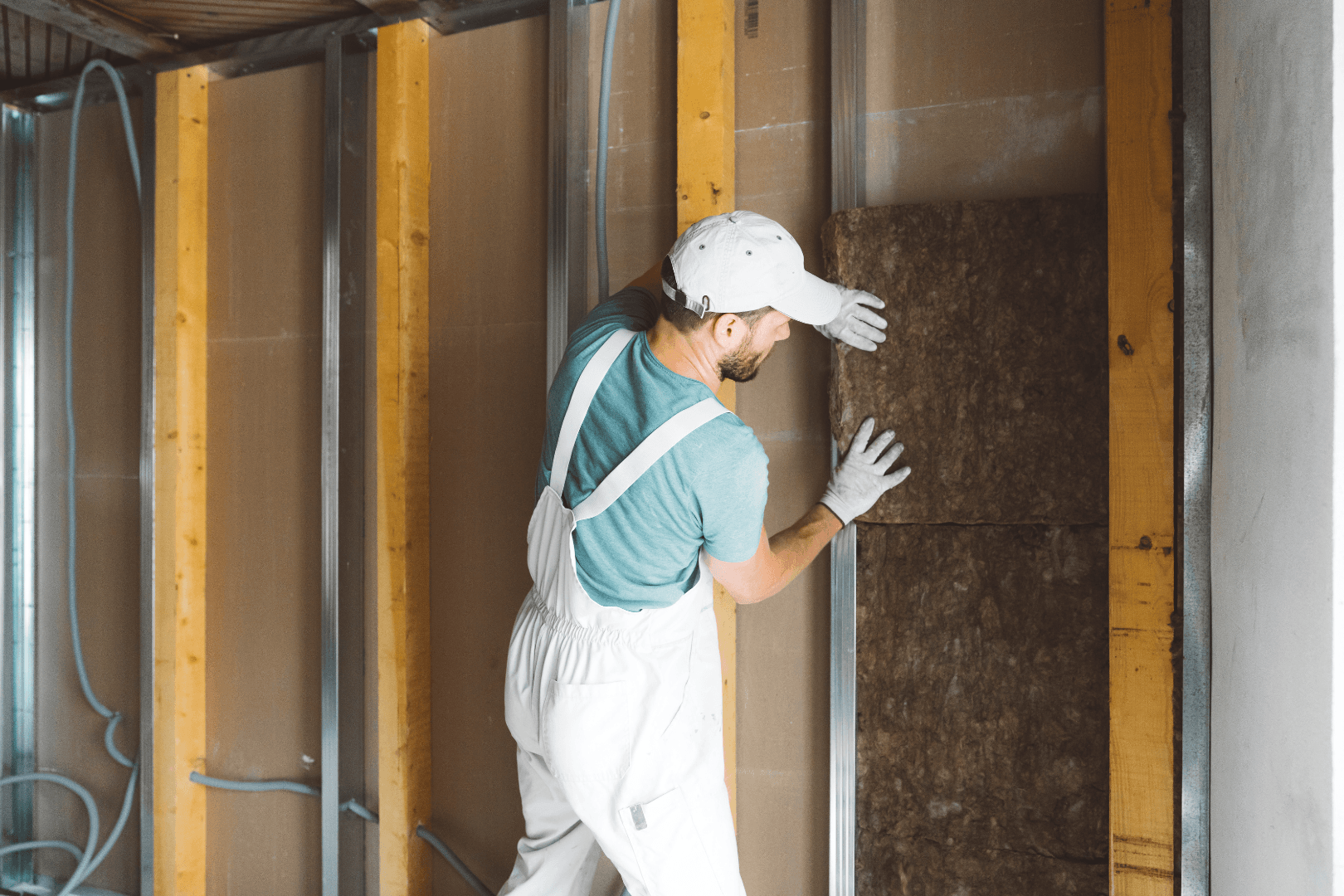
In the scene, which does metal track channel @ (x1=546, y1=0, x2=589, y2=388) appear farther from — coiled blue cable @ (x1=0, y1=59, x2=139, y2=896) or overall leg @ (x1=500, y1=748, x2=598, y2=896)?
coiled blue cable @ (x1=0, y1=59, x2=139, y2=896)

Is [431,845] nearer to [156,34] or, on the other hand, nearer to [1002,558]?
[1002,558]

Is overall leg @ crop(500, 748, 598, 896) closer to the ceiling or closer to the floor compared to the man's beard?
closer to the floor

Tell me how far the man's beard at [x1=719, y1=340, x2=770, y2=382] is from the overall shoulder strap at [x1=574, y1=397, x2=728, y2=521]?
0.37 feet

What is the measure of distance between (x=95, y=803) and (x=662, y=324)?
247 centimetres

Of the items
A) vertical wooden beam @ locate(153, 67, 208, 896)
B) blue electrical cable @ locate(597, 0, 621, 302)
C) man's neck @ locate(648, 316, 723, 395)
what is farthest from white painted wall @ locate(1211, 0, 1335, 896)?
vertical wooden beam @ locate(153, 67, 208, 896)

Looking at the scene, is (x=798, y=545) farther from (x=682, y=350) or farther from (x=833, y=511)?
(x=682, y=350)

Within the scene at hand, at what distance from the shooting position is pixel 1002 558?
5.39 feet

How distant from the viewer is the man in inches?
52.7

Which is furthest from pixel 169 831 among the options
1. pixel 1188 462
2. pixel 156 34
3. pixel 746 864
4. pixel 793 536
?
pixel 1188 462

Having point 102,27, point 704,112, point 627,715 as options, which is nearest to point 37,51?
point 102,27

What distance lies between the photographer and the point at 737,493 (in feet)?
4.34

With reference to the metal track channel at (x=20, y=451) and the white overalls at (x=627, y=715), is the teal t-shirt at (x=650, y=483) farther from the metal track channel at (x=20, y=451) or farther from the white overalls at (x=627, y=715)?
the metal track channel at (x=20, y=451)

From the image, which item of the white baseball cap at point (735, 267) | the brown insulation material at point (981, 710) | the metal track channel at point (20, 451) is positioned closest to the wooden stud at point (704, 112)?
the white baseball cap at point (735, 267)

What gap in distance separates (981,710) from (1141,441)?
618 millimetres
